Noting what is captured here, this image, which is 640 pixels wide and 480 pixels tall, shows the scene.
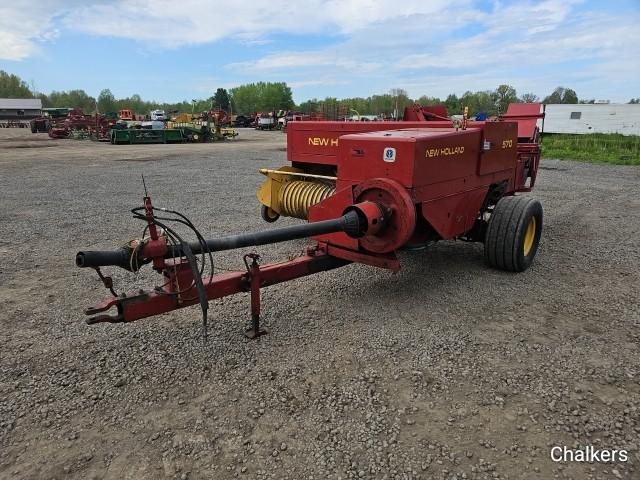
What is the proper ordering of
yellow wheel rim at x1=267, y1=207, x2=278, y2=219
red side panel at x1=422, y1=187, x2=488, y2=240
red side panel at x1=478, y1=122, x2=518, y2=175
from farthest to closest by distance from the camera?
1. yellow wheel rim at x1=267, y1=207, x2=278, y2=219
2. red side panel at x1=478, y1=122, x2=518, y2=175
3. red side panel at x1=422, y1=187, x2=488, y2=240

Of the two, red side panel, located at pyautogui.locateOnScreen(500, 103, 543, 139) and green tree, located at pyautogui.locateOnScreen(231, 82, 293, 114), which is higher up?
green tree, located at pyautogui.locateOnScreen(231, 82, 293, 114)

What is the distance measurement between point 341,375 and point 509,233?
258cm

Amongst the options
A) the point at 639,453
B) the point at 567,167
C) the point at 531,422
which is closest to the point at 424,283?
the point at 531,422

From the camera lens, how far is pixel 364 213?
380 centimetres

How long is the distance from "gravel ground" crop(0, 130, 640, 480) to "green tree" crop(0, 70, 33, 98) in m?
121

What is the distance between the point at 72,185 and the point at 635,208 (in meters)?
11.7

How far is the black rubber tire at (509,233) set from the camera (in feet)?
15.8

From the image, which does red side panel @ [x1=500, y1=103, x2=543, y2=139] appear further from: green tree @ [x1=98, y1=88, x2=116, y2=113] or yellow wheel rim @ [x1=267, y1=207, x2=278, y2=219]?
green tree @ [x1=98, y1=88, x2=116, y2=113]

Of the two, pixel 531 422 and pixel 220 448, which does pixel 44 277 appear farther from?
pixel 531 422

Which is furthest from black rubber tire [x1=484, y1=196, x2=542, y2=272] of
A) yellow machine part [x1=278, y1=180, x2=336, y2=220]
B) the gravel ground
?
yellow machine part [x1=278, y1=180, x2=336, y2=220]

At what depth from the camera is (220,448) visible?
2.53 metres

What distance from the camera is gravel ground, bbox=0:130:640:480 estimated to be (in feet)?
8.11

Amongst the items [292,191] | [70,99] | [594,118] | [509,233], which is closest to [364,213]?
[509,233]

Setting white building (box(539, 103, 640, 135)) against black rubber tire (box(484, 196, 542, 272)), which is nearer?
black rubber tire (box(484, 196, 542, 272))
